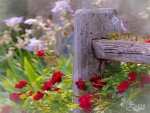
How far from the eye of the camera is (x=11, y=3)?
203 inches

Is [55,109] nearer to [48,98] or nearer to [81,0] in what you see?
[48,98]

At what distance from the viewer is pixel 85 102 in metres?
2.03

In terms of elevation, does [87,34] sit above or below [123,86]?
above

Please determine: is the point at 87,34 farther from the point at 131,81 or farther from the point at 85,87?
the point at 131,81

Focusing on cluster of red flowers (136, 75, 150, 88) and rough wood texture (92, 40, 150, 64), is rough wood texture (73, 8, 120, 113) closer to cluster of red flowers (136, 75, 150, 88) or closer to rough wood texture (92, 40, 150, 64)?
rough wood texture (92, 40, 150, 64)

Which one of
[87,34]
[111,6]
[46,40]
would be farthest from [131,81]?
[111,6]

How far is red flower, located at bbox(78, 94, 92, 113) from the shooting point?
203 centimetres

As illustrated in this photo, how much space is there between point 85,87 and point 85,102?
149 mm

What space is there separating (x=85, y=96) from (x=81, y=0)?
9.01 feet

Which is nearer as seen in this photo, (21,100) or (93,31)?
(93,31)

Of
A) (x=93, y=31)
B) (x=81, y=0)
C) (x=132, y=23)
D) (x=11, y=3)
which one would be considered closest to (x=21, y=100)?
(x=93, y=31)

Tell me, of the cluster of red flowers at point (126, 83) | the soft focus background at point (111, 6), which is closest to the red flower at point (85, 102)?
the cluster of red flowers at point (126, 83)

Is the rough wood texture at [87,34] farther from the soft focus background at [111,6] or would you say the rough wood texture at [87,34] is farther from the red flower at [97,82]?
the soft focus background at [111,6]

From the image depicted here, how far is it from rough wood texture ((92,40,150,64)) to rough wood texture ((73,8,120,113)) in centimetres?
4
